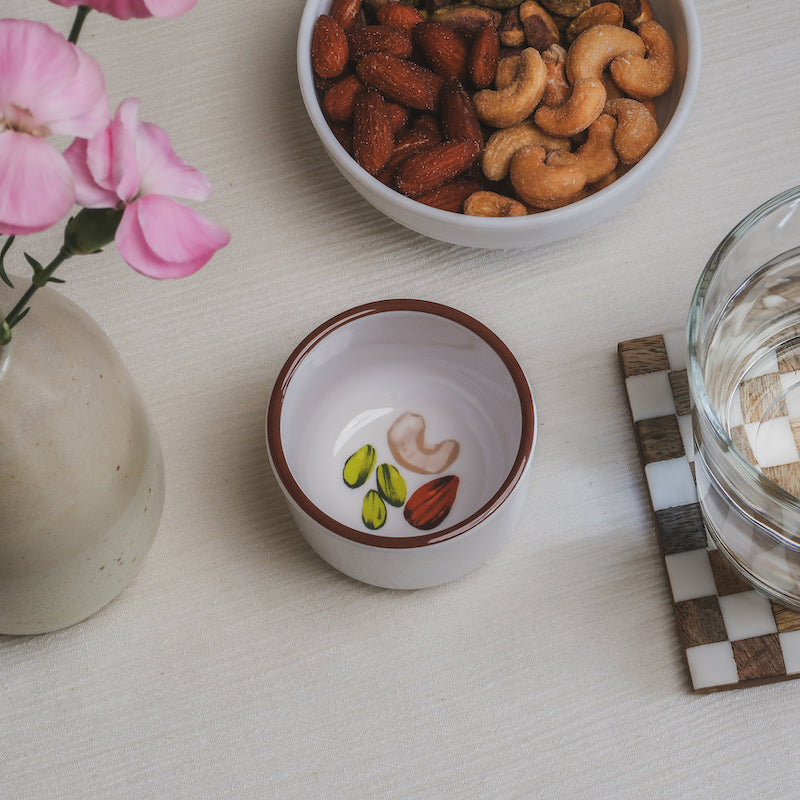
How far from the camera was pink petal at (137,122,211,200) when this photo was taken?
208mm

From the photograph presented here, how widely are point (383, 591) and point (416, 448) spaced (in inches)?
2.8

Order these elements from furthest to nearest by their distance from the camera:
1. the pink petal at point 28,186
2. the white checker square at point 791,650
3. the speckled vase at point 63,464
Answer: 1. the white checker square at point 791,650
2. the speckled vase at point 63,464
3. the pink petal at point 28,186

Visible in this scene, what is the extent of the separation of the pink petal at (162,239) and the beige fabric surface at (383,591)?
27cm

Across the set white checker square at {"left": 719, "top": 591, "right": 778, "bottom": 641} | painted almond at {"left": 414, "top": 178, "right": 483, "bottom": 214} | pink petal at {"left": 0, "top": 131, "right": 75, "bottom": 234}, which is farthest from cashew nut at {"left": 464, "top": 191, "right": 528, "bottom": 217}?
pink petal at {"left": 0, "top": 131, "right": 75, "bottom": 234}

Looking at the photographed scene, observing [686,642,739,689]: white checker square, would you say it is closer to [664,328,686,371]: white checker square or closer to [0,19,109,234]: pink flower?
[664,328,686,371]: white checker square

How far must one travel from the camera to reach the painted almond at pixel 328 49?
49 cm

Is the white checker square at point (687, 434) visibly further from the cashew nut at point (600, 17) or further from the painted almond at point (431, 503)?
the cashew nut at point (600, 17)

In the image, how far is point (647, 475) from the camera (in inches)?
17.8

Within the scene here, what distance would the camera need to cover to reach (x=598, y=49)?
494 mm

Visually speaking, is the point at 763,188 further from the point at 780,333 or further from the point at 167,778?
the point at 167,778

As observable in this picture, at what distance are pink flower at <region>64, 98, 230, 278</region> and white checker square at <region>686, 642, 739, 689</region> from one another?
308mm

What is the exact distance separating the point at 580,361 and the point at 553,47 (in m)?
0.17

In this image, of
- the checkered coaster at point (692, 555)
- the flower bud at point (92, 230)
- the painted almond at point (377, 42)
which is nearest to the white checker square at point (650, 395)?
the checkered coaster at point (692, 555)

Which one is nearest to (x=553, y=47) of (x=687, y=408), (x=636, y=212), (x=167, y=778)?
(x=636, y=212)
